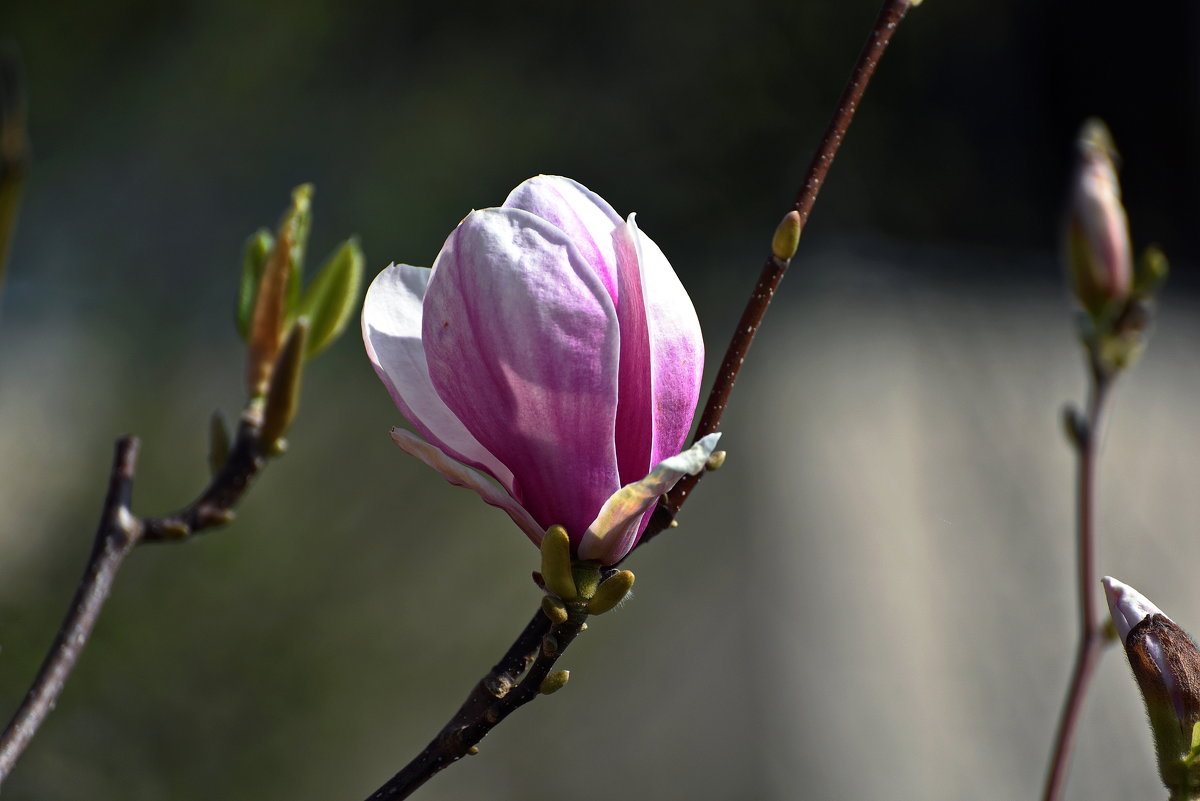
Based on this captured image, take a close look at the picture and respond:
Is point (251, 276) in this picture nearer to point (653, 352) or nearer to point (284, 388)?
point (284, 388)

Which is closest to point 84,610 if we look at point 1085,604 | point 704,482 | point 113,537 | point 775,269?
point 113,537

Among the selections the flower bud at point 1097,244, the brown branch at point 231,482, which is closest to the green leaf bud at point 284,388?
the brown branch at point 231,482

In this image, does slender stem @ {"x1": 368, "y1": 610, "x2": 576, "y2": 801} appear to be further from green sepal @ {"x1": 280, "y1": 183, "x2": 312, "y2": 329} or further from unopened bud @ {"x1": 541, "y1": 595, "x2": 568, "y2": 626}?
green sepal @ {"x1": 280, "y1": 183, "x2": 312, "y2": 329}

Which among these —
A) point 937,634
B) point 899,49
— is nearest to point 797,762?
point 937,634

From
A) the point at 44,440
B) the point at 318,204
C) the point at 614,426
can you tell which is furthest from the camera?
the point at 318,204

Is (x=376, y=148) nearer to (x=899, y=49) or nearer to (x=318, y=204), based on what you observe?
(x=318, y=204)

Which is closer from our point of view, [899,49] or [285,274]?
[285,274]

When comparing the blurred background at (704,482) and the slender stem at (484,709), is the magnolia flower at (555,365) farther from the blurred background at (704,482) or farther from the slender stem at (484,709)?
the blurred background at (704,482)
